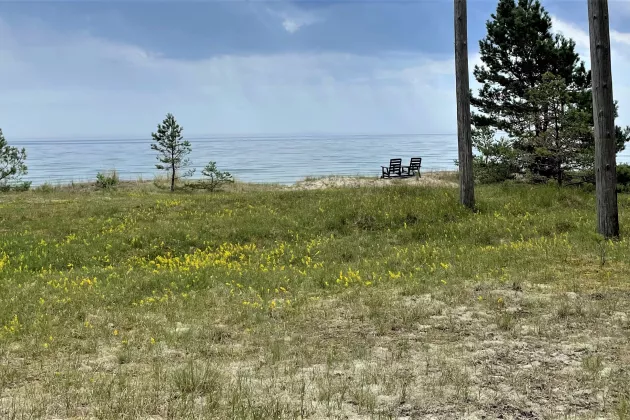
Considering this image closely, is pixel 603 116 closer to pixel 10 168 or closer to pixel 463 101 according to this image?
pixel 463 101

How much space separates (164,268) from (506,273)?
6858 mm

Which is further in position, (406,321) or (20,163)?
(20,163)

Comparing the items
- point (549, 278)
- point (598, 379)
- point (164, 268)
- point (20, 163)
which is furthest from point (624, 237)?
point (20, 163)

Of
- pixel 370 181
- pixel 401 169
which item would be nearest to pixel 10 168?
pixel 370 181

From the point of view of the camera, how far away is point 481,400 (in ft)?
13.6

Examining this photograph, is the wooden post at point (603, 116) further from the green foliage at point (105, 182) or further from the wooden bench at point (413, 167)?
the green foliage at point (105, 182)

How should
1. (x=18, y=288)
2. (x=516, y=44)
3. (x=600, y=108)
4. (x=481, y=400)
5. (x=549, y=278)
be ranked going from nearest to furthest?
(x=481, y=400) → (x=549, y=278) → (x=18, y=288) → (x=600, y=108) → (x=516, y=44)

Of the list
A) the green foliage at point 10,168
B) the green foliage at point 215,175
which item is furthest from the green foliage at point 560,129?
the green foliage at point 10,168

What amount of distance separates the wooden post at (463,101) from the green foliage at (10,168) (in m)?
26.0

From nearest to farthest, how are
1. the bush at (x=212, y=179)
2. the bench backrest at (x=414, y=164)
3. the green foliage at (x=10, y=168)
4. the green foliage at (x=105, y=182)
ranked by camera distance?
1. the green foliage at (x=10, y=168)
2. the bush at (x=212, y=179)
3. the green foliage at (x=105, y=182)
4. the bench backrest at (x=414, y=164)

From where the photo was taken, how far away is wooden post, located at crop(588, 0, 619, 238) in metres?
10.5

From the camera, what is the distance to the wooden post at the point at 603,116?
10.5 meters

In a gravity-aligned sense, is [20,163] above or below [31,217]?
above

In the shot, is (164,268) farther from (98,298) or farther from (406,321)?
(406,321)
